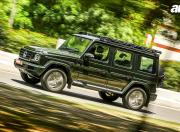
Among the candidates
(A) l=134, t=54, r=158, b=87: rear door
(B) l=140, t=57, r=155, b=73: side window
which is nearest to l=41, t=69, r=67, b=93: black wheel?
(A) l=134, t=54, r=158, b=87: rear door

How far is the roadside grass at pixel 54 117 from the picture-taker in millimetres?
8008

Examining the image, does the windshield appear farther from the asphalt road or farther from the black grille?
the asphalt road

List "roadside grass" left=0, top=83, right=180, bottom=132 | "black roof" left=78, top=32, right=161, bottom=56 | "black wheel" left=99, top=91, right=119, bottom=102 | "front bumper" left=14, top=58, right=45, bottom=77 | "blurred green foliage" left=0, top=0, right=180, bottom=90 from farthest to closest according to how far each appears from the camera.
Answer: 1. "black wheel" left=99, top=91, right=119, bottom=102
2. "black roof" left=78, top=32, right=161, bottom=56
3. "front bumper" left=14, top=58, right=45, bottom=77
4. "roadside grass" left=0, top=83, right=180, bottom=132
5. "blurred green foliage" left=0, top=0, right=180, bottom=90

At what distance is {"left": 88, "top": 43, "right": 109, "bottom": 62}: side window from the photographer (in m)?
13.9

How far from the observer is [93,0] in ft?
16.9

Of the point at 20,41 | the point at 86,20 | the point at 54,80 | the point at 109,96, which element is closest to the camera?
the point at 54,80

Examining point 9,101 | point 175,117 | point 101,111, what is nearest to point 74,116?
point 9,101

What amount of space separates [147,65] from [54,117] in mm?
6164

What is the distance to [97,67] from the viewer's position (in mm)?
13977

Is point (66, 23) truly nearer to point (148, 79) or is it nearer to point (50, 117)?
point (148, 79)

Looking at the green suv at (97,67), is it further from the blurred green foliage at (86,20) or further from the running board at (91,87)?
the blurred green foliage at (86,20)

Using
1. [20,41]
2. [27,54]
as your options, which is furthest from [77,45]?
[20,41]

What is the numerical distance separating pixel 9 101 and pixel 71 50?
431 cm

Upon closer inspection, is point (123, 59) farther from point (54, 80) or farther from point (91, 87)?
point (54, 80)
